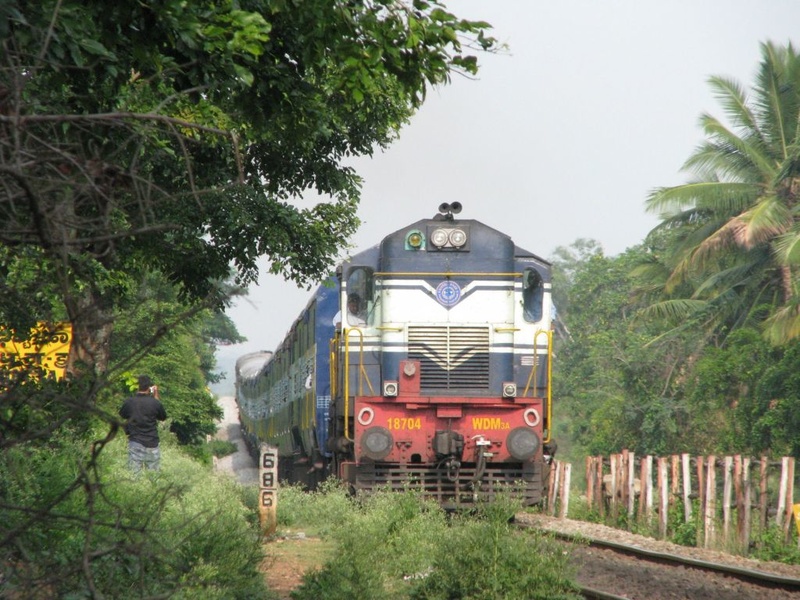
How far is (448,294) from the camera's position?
13820 millimetres

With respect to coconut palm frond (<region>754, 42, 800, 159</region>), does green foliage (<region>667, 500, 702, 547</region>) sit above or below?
below

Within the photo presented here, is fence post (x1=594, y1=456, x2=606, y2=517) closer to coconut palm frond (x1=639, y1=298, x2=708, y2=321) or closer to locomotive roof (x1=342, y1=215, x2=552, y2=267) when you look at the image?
locomotive roof (x1=342, y1=215, x2=552, y2=267)

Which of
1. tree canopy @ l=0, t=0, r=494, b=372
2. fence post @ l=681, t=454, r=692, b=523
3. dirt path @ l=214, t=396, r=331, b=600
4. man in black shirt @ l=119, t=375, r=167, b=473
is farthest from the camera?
fence post @ l=681, t=454, r=692, b=523

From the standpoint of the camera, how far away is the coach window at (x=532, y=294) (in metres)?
13.9

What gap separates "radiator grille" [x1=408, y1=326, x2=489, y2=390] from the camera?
44.9 ft

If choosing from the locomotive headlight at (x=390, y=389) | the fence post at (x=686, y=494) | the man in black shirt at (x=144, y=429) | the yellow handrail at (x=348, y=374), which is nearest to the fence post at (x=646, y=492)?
the fence post at (x=686, y=494)

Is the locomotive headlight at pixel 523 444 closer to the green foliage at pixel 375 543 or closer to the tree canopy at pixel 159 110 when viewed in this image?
the green foliage at pixel 375 543

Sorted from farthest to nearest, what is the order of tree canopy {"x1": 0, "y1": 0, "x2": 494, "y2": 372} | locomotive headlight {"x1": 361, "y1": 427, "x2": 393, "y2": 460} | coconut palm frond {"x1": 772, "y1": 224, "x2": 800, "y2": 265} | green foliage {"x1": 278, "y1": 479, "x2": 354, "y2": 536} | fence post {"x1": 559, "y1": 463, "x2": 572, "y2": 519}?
coconut palm frond {"x1": 772, "y1": 224, "x2": 800, "y2": 265}, fence post {"x1": 559, "y1": 463, "x2": 572, "y2": 519}, locomotive headlight {"x1": 361, "y1": 427, "x2": 393, "y2": 460}, green foliage {"x1": 278, "y1": 479, "x2": 354, "y2": 536}, tree canopy {"x1": 0, "y1": 0, "x2": 494, "y2": 372}

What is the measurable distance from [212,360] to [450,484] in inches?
1404

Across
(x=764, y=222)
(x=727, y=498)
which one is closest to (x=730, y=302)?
(x=764, y=222)

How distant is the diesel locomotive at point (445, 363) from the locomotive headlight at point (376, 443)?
17 mm

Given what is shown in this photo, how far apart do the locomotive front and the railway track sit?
250 centimetres

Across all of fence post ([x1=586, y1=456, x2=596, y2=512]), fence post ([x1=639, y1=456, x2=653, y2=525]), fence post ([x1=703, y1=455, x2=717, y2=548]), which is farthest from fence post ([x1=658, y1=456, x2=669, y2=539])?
fence post ([x1=586, y1=456, x2=596, y2=512])

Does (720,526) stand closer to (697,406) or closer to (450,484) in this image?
(450,484)
